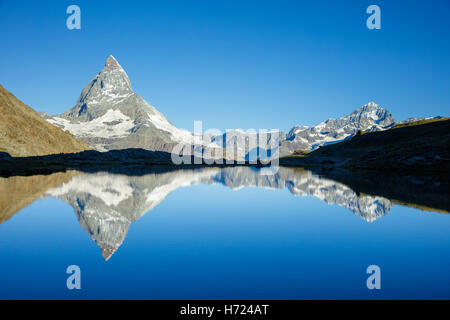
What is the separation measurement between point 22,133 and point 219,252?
596 feet

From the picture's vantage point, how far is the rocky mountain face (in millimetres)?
146750

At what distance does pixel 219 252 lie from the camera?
47.2 ft

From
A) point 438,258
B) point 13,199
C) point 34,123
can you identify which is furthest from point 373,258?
point 34,123

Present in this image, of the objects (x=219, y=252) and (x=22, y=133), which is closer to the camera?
(x=219, y=252)

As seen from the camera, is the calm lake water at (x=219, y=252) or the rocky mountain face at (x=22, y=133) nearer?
the calm lake water at (x=219, y=252)

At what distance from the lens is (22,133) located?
162 meters

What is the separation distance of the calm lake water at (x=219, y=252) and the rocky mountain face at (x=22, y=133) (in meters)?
142

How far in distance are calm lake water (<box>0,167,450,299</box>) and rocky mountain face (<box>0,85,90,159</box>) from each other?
142 metres

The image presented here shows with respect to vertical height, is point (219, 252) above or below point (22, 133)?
below

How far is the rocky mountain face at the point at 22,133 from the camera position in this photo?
146750 millimetres

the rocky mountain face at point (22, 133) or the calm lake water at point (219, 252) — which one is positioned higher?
the rocky mountain face at point (22, 133)
